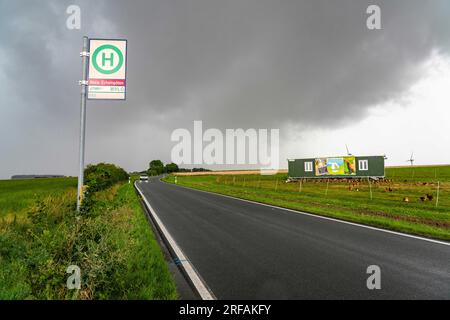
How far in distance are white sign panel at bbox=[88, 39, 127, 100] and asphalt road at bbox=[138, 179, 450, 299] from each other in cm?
431

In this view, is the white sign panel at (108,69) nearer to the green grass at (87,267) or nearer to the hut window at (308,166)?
the green grass at (87,267)

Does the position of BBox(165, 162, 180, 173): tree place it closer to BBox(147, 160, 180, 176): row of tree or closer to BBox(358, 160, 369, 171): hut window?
BBox(147, 160, 180, 176): row of tree

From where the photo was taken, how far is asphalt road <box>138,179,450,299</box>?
387cm

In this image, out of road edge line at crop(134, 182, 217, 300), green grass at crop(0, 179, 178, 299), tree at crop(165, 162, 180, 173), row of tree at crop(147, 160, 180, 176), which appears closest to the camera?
green grass at crop(0, 179, 178, 299)

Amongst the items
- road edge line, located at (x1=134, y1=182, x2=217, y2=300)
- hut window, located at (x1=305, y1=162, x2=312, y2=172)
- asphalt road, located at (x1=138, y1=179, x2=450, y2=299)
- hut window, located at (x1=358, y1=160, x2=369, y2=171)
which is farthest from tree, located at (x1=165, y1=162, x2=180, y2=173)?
road edge line, located at (x1=134, y1=182, x2=217, y2=300)

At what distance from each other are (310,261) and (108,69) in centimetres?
652

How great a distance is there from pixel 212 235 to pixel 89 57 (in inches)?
228

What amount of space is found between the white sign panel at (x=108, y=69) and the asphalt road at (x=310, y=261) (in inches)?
170

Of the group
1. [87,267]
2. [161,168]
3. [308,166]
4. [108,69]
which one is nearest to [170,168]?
[161,168]

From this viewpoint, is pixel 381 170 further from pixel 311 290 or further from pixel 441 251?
pixel 311 290

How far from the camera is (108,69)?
6520 millimetres

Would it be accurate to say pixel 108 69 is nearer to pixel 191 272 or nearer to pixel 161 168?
pixel 191 272

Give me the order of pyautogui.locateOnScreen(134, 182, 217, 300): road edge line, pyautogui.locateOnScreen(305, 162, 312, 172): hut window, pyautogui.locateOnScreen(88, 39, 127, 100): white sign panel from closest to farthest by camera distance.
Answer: pyautogui.locateOnScreen(134, 182, 217, 300): road edge line → pyautogui.locateOnScreen(88, 39, 127, 100): white sign panel → pyautogui.locateOnScreen(305, 162, 312, 172): hut window

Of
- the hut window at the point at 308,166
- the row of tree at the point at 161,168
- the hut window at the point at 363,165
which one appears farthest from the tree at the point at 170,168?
the hut window at the point at 363,165
